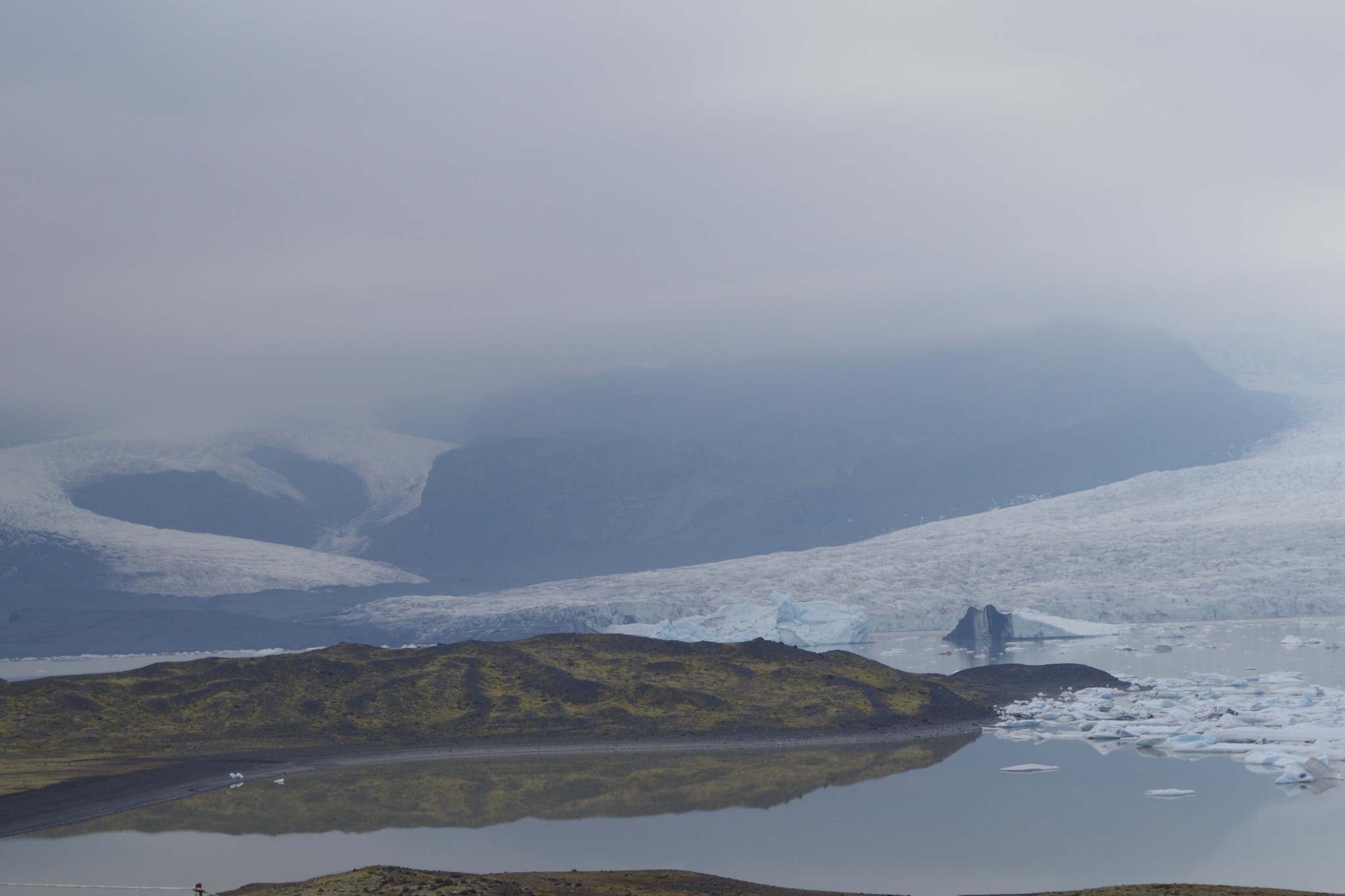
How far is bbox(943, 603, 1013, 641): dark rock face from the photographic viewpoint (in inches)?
2303

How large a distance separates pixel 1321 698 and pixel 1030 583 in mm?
32288

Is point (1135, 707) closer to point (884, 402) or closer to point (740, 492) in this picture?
point (740, 492)

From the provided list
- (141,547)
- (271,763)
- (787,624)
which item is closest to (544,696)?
(271,763)

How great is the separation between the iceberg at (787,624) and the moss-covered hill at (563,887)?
3873 centimetres

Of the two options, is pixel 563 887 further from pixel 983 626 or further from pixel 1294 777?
pixel 983 626

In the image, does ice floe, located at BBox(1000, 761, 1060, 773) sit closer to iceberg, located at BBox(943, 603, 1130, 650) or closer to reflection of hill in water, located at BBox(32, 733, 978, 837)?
reflection of hill in water, located at BBox(32, 733, 978, 837)

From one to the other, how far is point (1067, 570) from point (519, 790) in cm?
4673

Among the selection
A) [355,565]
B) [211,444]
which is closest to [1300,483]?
[355,565]

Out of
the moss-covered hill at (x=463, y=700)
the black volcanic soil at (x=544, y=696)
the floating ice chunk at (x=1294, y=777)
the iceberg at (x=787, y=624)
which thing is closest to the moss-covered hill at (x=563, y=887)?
the floating ice chunk at (x=1294, y=777)

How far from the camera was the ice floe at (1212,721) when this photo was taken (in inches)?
1006

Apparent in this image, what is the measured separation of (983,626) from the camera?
59.2 metres

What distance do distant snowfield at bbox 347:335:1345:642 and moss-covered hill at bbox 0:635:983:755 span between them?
86.1ft

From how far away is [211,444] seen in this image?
18888 centimetres

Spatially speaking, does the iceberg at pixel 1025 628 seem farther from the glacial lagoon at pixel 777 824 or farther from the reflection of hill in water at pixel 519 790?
the glacial lagoon at pixel 777 824
